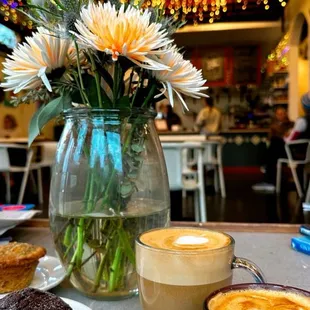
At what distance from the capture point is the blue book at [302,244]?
2.33 ft

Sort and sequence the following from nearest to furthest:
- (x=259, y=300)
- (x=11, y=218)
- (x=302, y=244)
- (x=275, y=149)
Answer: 1. (x=259, y=300)
2. (x=302, y=244)
3. (x=11, y=218)
4. (x=275, y=149)

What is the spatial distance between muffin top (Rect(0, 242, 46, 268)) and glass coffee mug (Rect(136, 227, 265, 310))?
0.21 m

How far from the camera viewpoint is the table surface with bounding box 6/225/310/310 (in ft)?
1.75

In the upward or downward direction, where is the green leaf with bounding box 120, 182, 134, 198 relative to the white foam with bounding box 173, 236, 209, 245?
upward

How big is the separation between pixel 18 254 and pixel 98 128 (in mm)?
225

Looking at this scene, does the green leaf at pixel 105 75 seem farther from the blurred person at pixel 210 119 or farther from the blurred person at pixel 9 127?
the blurred person at pixel 210 119

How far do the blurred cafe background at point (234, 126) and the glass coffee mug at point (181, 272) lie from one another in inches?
97.5

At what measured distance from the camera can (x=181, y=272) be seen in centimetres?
39

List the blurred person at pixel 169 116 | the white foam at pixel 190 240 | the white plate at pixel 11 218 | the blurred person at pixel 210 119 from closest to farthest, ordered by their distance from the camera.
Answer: the white foam at pixel 190 240
the white plate at pixel 11 218
the blurred person at pixel 169 116
the blurred person at pixel 210 119

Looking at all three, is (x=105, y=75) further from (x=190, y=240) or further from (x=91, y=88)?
(x=190, y=240)

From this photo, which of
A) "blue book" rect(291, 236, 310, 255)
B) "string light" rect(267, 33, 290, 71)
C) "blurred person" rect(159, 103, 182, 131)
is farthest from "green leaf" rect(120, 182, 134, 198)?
"string light" rect(267, 33, 290, 71)

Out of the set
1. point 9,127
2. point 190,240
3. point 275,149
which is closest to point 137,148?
point 190,240

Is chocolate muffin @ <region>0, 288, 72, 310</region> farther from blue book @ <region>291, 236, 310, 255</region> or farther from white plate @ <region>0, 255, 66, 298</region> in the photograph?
blue book @ <region>291, 236, 310, 255</region>

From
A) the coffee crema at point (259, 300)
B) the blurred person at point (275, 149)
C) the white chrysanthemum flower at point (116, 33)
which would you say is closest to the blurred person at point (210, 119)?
the blurred person at point (275, 149)
